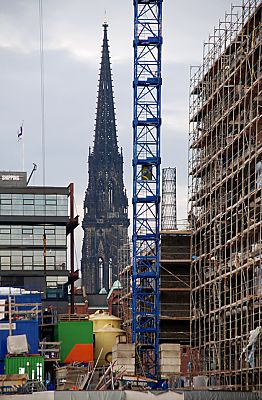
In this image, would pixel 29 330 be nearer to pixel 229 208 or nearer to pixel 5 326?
pixel 5 326

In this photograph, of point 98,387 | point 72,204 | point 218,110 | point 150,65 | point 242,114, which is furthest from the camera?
point 72,204

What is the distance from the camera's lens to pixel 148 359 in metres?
118

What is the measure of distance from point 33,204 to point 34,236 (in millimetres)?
4192

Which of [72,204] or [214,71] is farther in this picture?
[72,204]

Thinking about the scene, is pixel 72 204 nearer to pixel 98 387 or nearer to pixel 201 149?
pixel 201 149

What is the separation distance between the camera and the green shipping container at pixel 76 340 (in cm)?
11856

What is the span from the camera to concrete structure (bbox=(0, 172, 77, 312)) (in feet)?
524

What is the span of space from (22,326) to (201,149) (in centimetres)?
2193

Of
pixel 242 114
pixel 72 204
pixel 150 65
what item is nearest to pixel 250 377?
pixel 242 114

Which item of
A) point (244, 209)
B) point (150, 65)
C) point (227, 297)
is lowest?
point (227, 297)

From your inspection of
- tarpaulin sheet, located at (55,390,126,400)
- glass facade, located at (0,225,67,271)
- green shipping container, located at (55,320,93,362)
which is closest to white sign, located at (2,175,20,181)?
glass facade, located at (0,225,67,271)

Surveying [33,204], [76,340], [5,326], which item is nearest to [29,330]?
[5,326]

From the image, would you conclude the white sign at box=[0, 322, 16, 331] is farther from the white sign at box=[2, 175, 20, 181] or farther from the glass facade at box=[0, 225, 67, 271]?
the white sign at box=[2, 175, 20, 181]

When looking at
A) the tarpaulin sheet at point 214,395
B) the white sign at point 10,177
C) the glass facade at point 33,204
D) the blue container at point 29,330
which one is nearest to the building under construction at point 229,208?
the tarpaulin sheet at point 214,395
